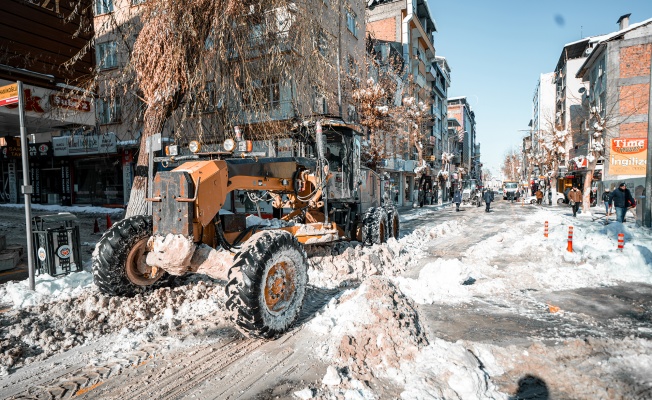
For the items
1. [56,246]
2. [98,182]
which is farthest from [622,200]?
[98,182]

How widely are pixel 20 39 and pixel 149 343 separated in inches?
381

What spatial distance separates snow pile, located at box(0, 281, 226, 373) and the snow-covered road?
0.05 feet

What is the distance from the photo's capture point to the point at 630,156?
26.9 m

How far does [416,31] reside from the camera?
3809 cm

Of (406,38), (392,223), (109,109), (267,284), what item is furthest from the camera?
(406,38)

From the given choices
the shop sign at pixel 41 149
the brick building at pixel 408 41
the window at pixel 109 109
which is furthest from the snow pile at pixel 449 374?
the shop sign at pixel 41 149

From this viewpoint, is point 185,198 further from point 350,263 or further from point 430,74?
point 430,74

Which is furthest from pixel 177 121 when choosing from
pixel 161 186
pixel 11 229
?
pixel 11 229

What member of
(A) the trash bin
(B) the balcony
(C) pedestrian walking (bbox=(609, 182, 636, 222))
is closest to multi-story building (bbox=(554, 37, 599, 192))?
(B) the balcony

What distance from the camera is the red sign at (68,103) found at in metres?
8.30

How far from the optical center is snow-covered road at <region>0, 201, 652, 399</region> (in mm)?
3209

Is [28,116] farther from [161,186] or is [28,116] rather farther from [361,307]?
[361,307]

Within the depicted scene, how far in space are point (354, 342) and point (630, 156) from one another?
3192cm

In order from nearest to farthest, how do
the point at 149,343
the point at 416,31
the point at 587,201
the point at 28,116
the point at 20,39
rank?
the point at 149,343
the point at 28,116
the point at 20,39
the point at 587,201
the point at 416,31
